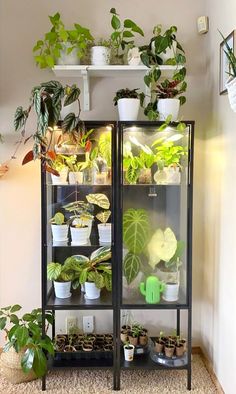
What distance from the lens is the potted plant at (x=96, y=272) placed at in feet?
7.48

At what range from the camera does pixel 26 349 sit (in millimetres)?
2232

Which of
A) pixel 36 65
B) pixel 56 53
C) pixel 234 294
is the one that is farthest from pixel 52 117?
pixel 234 294

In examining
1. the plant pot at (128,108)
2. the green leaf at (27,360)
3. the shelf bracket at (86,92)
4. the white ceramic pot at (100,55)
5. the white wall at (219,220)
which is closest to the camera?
the white wall at (219,220)

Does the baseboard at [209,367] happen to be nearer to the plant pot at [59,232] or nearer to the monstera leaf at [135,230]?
the monstera leaf at [135,230]

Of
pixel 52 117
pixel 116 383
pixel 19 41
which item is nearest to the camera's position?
pixel 52 117

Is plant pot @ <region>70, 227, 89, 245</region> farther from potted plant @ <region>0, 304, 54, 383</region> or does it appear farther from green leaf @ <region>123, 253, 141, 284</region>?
potted plant @ <region>0, 304, 54, 383</region>

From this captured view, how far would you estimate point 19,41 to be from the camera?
249cm

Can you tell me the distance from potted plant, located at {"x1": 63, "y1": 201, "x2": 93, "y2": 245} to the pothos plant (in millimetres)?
289

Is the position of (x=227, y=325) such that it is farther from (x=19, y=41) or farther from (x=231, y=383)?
(x=19, y=41)

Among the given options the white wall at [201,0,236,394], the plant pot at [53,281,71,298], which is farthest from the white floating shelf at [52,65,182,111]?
the plant pot at [53,281,71,298]

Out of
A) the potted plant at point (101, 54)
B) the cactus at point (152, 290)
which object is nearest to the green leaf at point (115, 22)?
the potted plant at point (101, 54)

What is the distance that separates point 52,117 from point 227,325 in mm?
1440

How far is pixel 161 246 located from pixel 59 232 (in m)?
0.61

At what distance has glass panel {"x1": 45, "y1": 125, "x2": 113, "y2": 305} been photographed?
2254 millimetres
